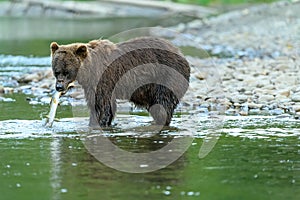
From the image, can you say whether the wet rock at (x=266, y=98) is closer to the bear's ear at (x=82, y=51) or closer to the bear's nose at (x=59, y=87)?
the bear's ear at (x=82, y=51)

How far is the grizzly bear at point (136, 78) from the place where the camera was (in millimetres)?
10047

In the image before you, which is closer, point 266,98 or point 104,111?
point 104,111

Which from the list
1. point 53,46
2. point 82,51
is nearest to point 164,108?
point 82,51

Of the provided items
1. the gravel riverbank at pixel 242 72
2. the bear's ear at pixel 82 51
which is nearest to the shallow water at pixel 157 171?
the bear's ear at pixel 82 51

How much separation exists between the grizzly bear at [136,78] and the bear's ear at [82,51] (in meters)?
0.15

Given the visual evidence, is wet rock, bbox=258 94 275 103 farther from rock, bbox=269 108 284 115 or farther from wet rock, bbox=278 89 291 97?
rock, bbox=269 108 284 115

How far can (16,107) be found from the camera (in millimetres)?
11664

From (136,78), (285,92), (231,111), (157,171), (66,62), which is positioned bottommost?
(157,171)

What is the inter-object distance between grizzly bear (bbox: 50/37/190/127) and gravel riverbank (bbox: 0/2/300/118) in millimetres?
1172

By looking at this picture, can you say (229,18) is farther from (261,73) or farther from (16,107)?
(16,107)

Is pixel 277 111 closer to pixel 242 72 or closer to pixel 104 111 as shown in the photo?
pixel 104 111

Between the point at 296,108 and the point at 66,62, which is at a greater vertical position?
the point at 66,62

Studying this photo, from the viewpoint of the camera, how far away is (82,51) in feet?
32.2

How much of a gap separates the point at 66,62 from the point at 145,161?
2049mm
